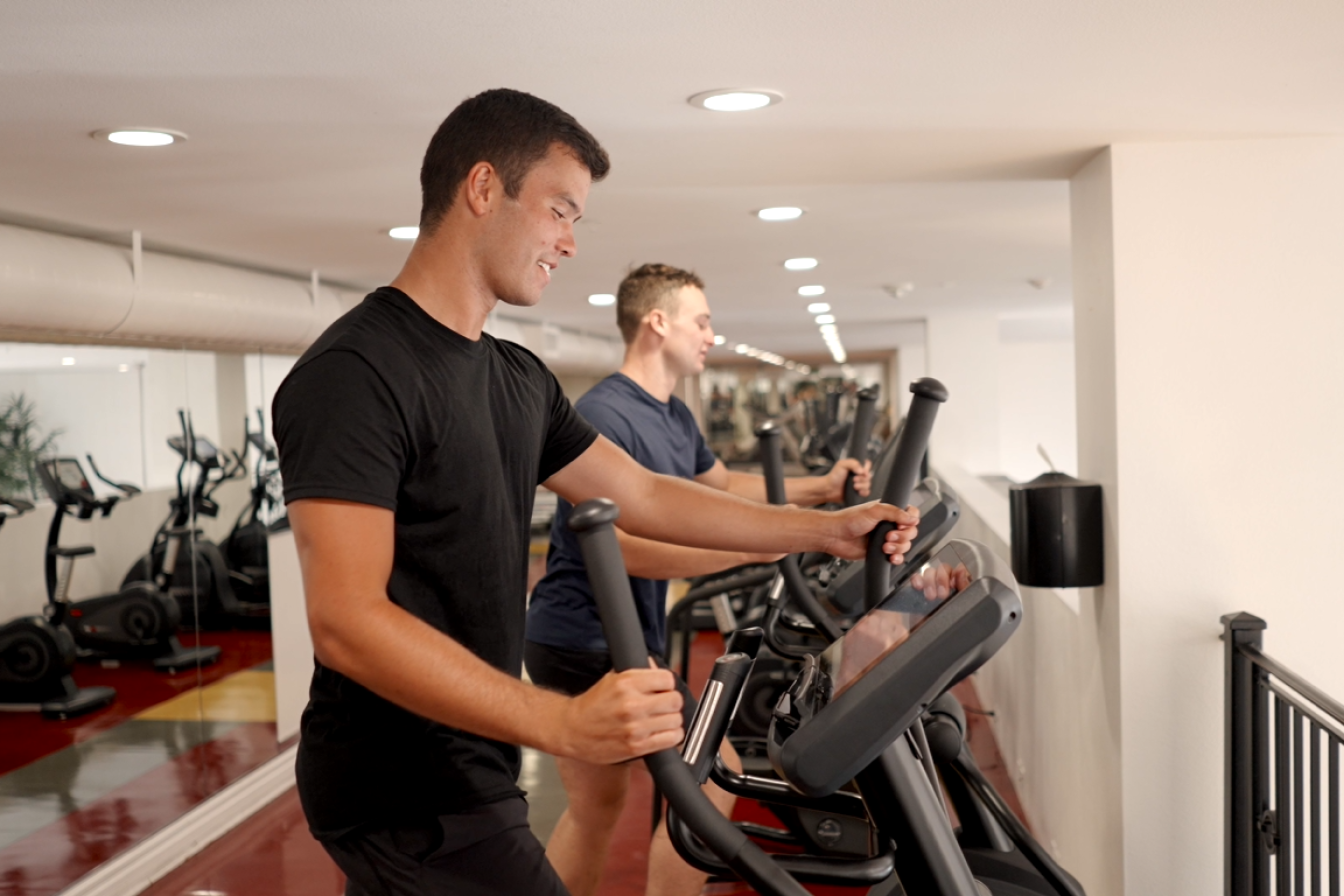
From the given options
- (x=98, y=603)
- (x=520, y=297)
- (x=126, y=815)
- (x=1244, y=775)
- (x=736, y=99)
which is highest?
(x=736, y=99)

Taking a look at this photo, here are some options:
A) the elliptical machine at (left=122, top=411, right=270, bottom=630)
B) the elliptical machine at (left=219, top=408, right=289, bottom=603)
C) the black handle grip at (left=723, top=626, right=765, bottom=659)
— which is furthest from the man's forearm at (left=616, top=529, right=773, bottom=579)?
the elliptical machine at (left=219, top=408, right=289, bottom=603)

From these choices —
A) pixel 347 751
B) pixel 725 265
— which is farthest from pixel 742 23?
pixel 725 265

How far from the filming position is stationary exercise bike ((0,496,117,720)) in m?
3.33

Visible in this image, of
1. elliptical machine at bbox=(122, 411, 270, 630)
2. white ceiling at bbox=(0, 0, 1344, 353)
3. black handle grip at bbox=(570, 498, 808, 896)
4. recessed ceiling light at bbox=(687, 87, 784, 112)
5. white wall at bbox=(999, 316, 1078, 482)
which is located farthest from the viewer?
white wall at bbox=(999, 316, 1078, 482)

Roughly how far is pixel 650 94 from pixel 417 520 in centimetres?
115

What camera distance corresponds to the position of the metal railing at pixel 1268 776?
2.32 metres

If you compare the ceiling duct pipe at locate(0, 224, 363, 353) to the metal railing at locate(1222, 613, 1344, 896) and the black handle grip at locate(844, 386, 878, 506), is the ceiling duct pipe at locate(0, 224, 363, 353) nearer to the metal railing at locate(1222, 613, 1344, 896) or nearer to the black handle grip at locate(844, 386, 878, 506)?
the black handle grip at locate(844, 386, 878, 506)

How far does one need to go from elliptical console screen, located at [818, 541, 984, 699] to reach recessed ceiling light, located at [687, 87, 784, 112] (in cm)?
112

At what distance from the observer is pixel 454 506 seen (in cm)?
145

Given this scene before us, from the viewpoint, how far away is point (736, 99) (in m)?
2.29

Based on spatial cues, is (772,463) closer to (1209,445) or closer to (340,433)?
(1209,445)

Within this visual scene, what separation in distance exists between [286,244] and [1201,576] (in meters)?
3.19

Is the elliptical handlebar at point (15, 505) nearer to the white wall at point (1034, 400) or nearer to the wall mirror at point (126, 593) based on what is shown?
the wall mirror at point (126, 593)

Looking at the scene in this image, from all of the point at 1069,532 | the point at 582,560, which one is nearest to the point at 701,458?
the point at 582,560
